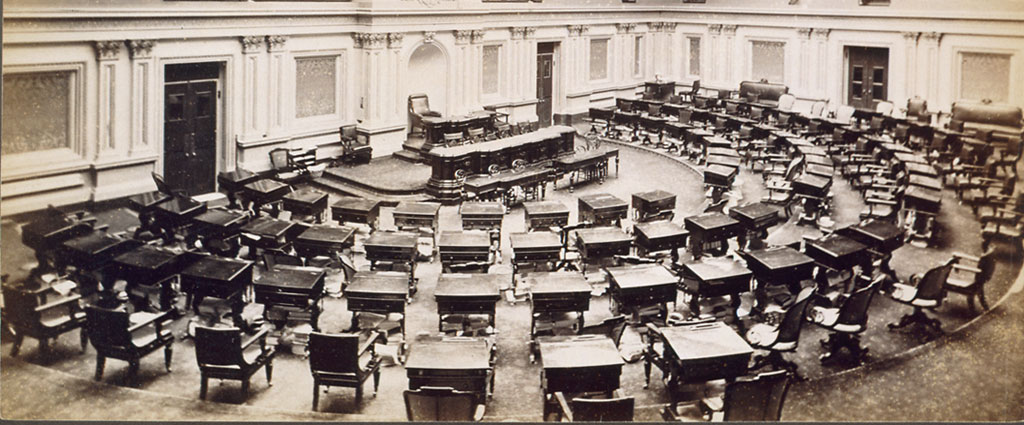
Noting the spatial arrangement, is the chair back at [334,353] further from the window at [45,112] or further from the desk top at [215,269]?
the window at [45,112]

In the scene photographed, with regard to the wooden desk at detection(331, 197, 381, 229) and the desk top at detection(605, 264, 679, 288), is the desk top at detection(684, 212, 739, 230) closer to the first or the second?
the desk top at detection(605, 264, 679, 288)

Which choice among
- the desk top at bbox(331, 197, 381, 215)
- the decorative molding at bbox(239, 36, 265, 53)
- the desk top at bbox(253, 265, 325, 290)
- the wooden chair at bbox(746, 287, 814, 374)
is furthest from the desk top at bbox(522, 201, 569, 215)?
the decorative molding at bbox(239, 36, 265, 53)

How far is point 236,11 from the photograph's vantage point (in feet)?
58.3

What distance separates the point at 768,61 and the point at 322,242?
2190 centimetres

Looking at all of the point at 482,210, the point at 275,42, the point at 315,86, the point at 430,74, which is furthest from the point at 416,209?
the point at 430,74

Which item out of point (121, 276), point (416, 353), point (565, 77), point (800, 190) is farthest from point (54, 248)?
point (565, 77)

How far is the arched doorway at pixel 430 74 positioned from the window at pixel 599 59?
316 inches

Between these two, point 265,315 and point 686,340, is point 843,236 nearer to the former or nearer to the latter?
point 686,340

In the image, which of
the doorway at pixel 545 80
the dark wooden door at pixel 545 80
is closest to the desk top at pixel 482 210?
the doorway at pixel 545 80

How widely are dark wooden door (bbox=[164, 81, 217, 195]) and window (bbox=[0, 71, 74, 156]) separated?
2.40 meters

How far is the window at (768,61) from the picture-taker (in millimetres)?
28844

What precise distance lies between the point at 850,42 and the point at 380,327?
2176cm

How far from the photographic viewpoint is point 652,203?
600 inches

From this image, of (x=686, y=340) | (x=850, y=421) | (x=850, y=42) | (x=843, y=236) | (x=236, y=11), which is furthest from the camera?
(x=850, y=42)
